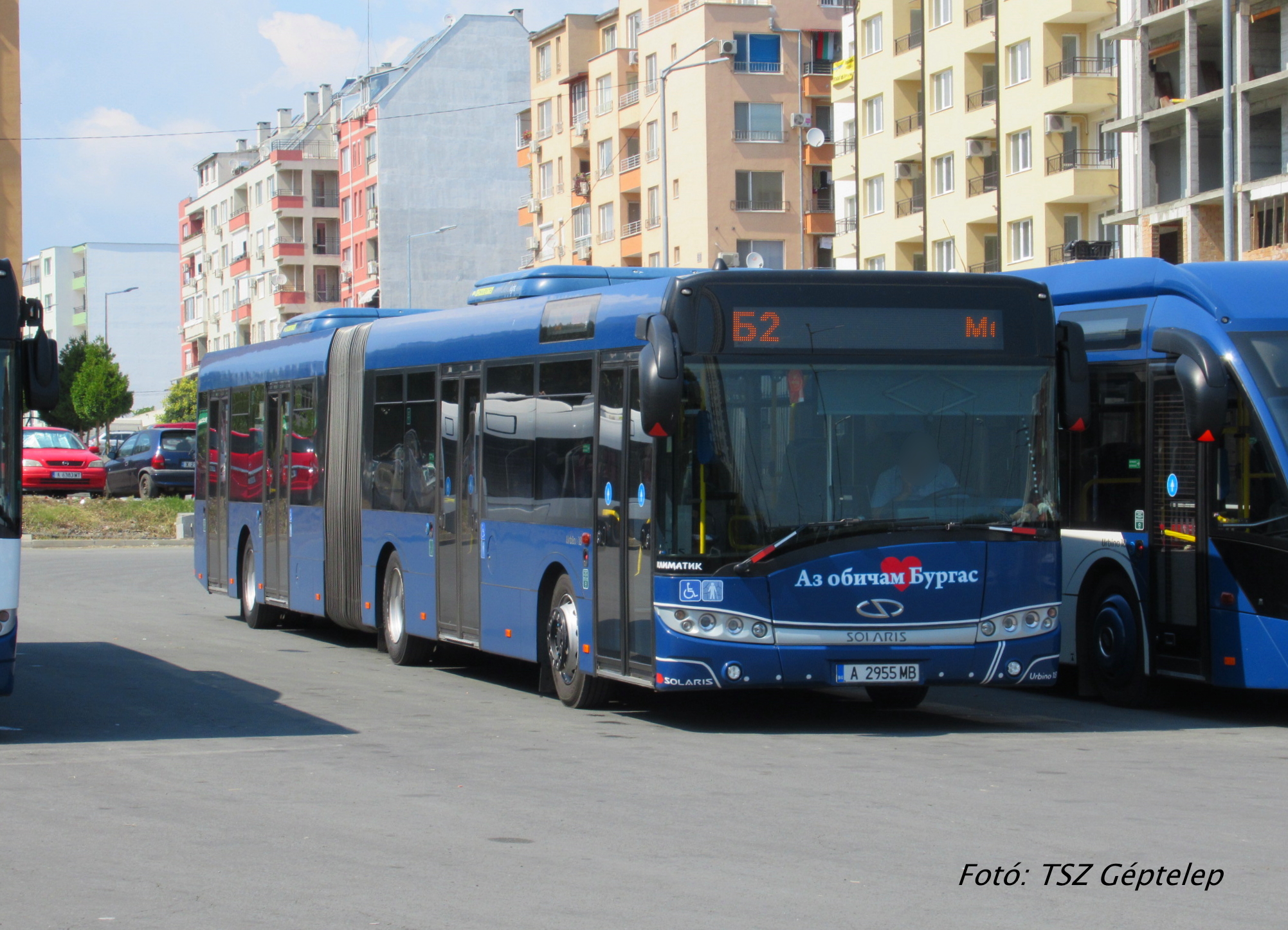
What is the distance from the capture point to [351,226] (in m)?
110

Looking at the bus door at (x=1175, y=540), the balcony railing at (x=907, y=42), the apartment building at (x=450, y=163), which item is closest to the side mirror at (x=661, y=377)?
the bus door at (x=1175, y=540)

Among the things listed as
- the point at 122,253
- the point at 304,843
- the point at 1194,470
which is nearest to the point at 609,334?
the point at 1194,470

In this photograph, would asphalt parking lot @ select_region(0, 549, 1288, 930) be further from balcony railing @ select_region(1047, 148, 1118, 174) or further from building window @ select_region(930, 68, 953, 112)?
building window @ select_region(930, 68, 953, 112)

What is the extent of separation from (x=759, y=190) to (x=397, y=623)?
191 feet

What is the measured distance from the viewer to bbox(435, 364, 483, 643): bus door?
615 inches

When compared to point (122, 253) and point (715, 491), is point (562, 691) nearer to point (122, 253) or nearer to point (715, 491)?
point (715, 491)

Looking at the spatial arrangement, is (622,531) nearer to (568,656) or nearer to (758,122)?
(568,656)

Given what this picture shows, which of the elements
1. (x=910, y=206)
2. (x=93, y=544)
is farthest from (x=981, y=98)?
(x=93, y=544)

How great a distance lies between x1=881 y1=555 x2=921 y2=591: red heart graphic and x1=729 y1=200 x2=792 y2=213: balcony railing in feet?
204

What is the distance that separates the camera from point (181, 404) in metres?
118

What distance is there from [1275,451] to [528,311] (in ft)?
18.4

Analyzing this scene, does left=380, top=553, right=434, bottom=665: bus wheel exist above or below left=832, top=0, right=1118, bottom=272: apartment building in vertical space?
below

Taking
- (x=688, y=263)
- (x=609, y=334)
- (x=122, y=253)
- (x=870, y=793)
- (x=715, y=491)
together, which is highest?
(x=122, y=253)

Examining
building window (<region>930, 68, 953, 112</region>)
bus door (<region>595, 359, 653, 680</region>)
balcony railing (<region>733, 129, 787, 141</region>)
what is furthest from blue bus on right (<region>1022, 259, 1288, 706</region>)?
balcony railing (<region>733, 129, 787, 141</region>)
